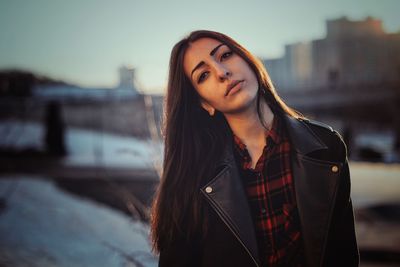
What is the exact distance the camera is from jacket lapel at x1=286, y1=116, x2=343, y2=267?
4.77 ft

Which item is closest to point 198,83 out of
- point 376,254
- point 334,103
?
point 376,254

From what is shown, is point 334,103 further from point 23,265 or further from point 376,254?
point 23,265

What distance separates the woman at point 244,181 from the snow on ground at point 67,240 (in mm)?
977

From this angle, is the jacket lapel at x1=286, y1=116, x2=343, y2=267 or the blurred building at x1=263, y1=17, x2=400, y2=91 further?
the blurred building at x1=263, y1=17, x2=400, y2=91

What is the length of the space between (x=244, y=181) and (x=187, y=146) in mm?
283

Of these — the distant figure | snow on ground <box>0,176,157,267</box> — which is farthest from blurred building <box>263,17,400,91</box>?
the distant figure

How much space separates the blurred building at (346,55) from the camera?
6270 millimetres

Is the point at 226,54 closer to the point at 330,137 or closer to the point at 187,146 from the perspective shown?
the point at 187,146

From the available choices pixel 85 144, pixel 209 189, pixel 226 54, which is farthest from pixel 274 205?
pixel 85 144

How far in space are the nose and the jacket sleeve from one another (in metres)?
0.60

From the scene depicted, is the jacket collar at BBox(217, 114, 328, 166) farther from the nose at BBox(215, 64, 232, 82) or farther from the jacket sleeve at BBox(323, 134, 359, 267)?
the nose at BBox(215, 64, 232, 82)

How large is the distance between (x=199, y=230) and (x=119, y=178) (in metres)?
10.3

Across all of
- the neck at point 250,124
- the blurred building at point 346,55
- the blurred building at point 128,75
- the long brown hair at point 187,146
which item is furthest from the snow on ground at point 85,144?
the neck at point 250,124

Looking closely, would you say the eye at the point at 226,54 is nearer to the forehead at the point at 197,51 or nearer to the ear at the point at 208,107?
the forehead at the point at 197,51
